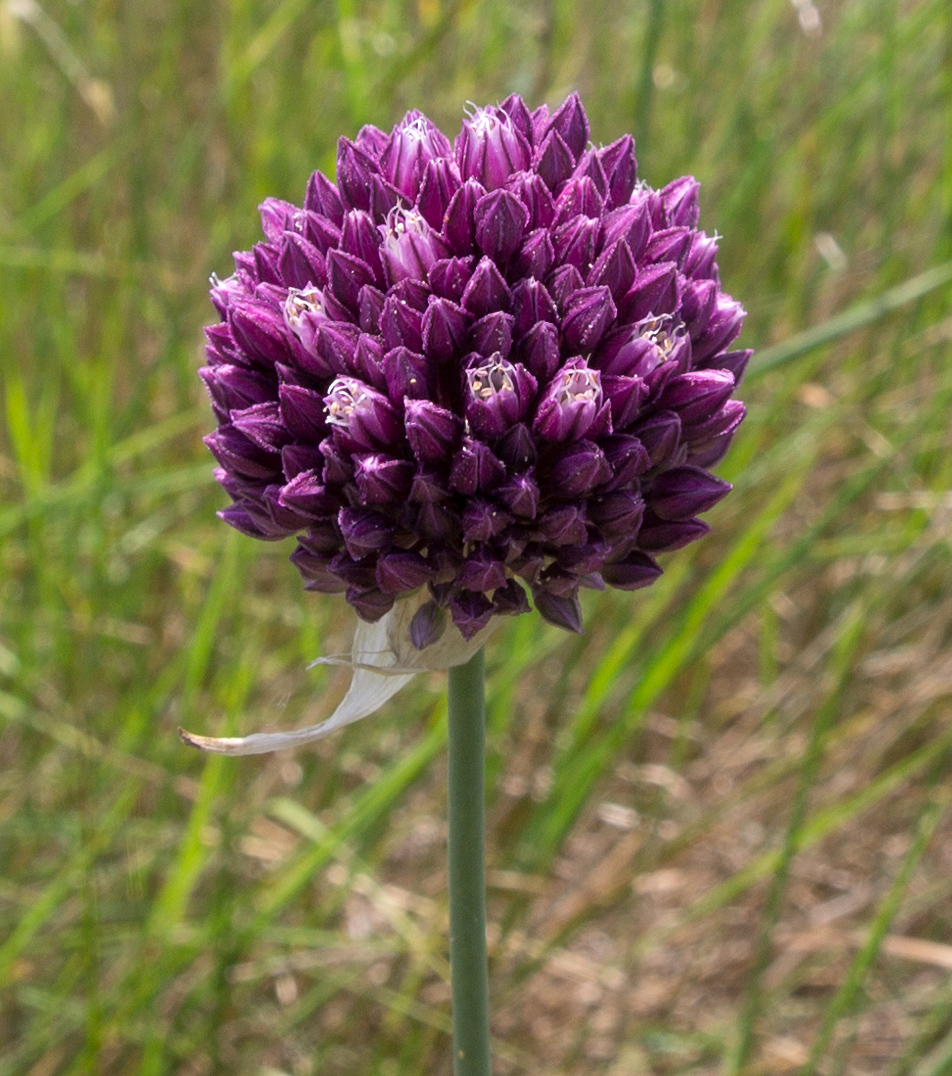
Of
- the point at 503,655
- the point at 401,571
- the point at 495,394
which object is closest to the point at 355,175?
the point at 495,394

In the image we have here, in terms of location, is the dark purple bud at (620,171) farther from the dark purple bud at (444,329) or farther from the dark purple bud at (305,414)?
the dark purple bud at (305,414)

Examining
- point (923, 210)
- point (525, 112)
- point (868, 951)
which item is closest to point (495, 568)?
point (525, 112)

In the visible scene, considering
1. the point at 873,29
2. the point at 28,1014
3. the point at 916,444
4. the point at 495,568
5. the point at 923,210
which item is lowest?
the point at 28,1014

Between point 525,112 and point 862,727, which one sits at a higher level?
point 525,112

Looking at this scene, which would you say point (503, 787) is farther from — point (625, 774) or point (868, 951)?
point (868, 951)

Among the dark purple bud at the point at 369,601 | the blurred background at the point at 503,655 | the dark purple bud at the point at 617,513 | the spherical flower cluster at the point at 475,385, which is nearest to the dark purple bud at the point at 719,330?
the spherical flower cluster at the point at 475,385

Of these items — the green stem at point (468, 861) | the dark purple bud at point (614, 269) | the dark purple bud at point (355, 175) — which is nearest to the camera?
the green stem at point (468, 861)

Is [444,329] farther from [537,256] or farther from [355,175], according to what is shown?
[355,175]
